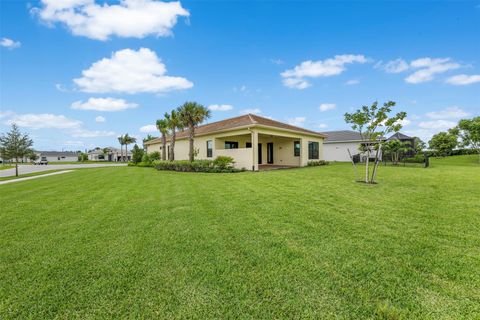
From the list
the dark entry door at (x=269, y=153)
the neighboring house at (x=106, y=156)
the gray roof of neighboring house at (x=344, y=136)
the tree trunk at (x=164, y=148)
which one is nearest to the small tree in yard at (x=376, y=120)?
the dark entry door at (x=269, y=153)

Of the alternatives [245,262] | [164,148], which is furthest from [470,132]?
[164,148]

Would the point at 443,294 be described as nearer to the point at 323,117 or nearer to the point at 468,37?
the point at 468,37

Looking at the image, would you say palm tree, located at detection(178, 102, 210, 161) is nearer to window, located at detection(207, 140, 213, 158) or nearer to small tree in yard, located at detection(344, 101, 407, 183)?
window, located at detection(207, 140, 213, 158)

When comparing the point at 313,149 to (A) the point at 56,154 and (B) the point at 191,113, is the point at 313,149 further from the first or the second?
(A) the point at 56,154

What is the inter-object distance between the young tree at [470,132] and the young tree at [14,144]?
4192 centimetres

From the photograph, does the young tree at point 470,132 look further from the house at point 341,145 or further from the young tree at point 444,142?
the house at point 341,145

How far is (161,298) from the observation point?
2.26 m

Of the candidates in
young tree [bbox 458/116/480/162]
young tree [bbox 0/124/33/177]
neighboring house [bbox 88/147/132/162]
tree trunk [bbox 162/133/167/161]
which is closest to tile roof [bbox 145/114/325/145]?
tree trunk [bbox 162/133/167/161]

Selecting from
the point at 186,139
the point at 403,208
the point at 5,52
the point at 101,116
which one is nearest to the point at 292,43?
the point at 186,139

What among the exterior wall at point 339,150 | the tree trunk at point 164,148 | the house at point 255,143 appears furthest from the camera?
the exterior wall at point 339,150

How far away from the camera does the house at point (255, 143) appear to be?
15537 mm

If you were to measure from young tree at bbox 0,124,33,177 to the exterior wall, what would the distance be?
31.4 meters

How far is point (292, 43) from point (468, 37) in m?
11.3

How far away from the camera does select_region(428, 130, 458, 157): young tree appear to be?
27.8m
